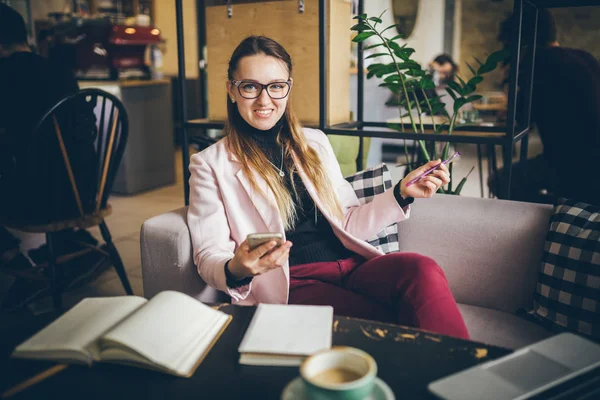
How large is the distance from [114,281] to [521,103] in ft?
6.66

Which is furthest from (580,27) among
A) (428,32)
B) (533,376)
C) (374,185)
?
(533,376)

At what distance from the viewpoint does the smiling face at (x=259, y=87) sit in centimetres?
145

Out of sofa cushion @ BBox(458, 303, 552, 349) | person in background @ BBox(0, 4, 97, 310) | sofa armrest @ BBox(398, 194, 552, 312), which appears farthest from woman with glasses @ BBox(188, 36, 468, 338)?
person in background @ BBox(0, 4, 97, 310)

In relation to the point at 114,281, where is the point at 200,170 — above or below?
above

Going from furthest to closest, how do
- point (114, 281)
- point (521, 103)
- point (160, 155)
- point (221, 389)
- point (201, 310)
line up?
point (160, 155)
point (114, 281)
point (521, 103)
point (201, 310)
point (221, 389)

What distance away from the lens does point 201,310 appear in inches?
40.2

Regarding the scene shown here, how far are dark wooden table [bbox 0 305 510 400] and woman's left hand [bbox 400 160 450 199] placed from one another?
53 centimetres

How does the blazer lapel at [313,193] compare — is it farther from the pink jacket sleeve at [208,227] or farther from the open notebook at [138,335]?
the open notebook at [138,335]

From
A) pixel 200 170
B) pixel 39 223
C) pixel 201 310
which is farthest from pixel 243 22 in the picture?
pixel 201 310

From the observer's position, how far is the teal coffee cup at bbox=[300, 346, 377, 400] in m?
0.68

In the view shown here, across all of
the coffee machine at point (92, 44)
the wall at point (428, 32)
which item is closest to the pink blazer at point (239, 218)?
the coffee machine at point (92, 44)

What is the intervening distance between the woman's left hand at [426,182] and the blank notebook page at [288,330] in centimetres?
55

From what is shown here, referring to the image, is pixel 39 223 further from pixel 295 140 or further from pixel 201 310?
pixel 201 310

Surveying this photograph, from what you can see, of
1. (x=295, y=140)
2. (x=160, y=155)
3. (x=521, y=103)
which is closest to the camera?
(x=295, y=140)
